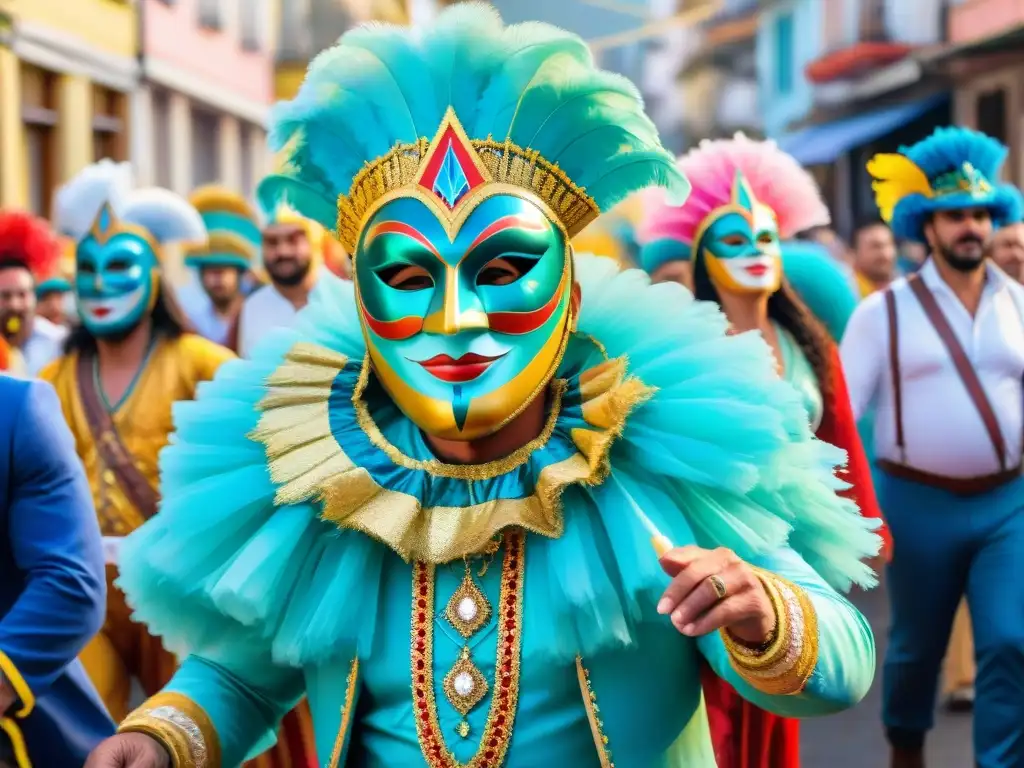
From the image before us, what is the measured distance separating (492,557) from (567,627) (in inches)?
7.9

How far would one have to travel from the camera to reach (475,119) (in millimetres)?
3148

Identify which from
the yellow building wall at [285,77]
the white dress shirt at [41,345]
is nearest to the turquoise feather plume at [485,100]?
the white dress shirt at [41,345]

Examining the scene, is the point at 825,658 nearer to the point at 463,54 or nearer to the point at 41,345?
the point at 463,54

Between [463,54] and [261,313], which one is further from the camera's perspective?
[261,313]

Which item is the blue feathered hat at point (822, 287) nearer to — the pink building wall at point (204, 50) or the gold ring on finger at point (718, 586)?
the gold ring on finger at point (718, 586)

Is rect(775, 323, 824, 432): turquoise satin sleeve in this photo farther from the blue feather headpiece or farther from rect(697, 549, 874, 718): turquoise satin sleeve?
rect(697, 549, 874, 718): turquoise satin sleeve

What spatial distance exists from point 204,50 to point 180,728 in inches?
922

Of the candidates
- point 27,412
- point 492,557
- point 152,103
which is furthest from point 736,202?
point 152,103

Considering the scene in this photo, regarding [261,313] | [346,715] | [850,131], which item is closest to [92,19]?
[261,313]

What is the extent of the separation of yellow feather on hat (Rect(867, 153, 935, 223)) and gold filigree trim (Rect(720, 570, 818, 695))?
4.43 metres

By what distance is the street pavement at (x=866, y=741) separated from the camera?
690 cm

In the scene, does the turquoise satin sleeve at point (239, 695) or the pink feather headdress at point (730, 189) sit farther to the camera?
the pink feather headdress at point (730, 189)

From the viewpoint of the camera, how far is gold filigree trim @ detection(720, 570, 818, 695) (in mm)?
2686

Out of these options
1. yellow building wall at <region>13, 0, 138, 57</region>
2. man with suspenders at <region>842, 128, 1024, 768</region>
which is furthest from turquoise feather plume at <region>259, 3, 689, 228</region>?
yellow building wall at <region>13, 0, 138, 57</region>
